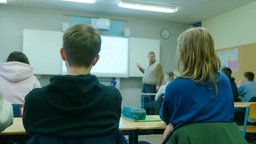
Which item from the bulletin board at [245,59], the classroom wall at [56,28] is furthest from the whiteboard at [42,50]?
the bulletin board at [245,59]

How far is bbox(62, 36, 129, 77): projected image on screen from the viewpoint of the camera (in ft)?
19.5

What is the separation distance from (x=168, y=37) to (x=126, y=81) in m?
1.71

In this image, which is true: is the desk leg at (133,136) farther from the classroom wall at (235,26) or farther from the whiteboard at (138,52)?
the whiteboard at (138,52)

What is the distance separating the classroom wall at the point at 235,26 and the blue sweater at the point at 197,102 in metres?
4.36

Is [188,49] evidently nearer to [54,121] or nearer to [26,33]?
[54,121]

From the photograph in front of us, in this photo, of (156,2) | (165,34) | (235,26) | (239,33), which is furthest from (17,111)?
(165,34)

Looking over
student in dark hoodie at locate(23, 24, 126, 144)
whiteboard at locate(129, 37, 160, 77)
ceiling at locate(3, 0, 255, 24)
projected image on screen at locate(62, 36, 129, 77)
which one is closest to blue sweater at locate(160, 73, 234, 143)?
student in dark hoodie at locate(23, 24, 126, 144)

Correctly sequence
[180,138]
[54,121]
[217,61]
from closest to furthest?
1. [54,121]
2. [180,138]
3. [217,61]

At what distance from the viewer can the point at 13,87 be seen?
2.02 meters

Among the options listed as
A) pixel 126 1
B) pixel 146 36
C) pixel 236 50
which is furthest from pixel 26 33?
pixel 236 50

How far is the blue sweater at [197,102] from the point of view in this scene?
1.14m

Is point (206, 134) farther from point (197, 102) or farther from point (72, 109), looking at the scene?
point (72, 109)

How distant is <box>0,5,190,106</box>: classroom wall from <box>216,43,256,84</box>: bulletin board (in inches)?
71.7

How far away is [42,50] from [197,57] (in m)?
4.89
